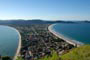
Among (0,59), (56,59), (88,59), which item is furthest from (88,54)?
(0,59)

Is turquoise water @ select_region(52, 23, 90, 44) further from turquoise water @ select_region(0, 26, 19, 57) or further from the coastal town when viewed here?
turquoise water @ select_region(0, 26, 19, 57)

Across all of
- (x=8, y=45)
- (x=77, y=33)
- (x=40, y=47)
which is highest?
(x=40, y=47)

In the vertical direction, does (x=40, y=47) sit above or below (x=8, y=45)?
above

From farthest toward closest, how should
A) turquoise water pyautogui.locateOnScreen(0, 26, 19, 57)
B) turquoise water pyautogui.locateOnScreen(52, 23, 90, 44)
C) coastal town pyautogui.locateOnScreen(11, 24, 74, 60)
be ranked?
turquoise water pyautogui.locateOnScreen(52, 23, 90, 44) → turquoise water pyautogui.locateOnScreen(0, 26, 19, 57) → coastal town pyautogui.locateOnScreen(11, 24, 74, 60)

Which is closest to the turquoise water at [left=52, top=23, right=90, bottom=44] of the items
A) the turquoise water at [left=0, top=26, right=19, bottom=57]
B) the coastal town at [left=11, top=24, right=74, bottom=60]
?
the coastal town at [left=11, top=24, right=74, bottom=60]

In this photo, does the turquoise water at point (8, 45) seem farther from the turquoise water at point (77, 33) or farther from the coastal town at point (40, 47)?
the turquoise water at point (77, 33)

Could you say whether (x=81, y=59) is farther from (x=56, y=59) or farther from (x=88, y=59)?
(x=56, y=59)

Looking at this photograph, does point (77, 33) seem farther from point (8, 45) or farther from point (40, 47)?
point (8, 45)

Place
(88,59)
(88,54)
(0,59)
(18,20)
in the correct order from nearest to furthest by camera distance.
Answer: (88,59), (88,54), (0,59), (18,20)

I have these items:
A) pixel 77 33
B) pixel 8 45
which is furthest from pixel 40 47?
pixel 77 33

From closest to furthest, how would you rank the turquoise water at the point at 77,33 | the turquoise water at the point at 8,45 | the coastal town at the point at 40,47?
1. the coastal town at the point at 40,47
2. the turquoise water at the point at 8,45
3. the turquoise water at the point at 77,33

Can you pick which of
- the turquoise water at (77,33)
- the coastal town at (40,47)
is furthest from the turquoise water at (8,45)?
the turquoise water at (77,33)
